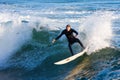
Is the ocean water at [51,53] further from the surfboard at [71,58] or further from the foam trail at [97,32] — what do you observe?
the surfboard at [71,58]

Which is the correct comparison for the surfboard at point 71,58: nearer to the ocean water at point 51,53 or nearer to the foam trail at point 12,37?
the ocean water at point 51,53

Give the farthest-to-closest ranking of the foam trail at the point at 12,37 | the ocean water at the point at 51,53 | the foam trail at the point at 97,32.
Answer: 1. the foam trail at the point at 12,37
2. the foam trail at the point at 97,32
3. the ocean water at the point at 51,53

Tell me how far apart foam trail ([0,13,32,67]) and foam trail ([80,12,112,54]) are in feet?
11.6

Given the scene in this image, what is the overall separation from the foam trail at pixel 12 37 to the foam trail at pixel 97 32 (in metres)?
3.55

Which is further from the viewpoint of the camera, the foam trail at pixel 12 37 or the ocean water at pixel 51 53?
the foam trail at pixel 12 37

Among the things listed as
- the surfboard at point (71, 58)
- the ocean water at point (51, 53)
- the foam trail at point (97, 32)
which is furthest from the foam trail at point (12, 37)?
the surfboard at point (71, 58)

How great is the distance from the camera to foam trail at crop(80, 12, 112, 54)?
19.0 meters

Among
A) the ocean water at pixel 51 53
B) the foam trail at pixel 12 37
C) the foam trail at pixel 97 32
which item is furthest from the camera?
the foam trail at pixel 12 37

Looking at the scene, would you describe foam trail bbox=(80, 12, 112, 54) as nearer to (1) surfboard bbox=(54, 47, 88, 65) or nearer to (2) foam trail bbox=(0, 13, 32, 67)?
(1) surfboard bbox=(54, 47, 88, 65)

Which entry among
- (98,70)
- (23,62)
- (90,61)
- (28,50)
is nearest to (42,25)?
(28,50)

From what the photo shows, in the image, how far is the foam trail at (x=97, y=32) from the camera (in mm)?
19011

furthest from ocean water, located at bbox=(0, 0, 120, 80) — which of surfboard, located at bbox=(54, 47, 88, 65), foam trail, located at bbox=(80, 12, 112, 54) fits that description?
surfboard, located at bbox=(54, 47, 88, 65)

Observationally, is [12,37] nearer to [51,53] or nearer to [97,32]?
[51,53]

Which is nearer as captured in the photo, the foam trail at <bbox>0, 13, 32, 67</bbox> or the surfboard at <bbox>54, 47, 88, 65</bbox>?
the surfboard at <bbox>54, 47, 88, 65</bbox>
